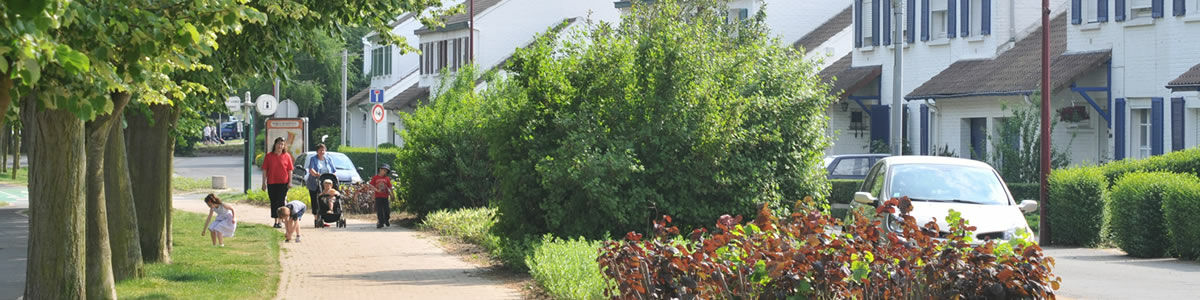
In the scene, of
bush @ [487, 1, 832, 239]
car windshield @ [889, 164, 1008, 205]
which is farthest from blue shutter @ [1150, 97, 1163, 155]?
bush @ [487, 1, 832, 239]

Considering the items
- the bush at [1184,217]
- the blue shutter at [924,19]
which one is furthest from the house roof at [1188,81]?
Result: the blue shutter at [924,19]

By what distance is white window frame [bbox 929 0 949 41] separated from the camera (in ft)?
121

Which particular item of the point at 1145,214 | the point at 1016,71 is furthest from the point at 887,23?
the point at 1145,214

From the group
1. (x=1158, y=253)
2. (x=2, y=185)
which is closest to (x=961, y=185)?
(x=1158, y=253)

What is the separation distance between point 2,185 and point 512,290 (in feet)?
109

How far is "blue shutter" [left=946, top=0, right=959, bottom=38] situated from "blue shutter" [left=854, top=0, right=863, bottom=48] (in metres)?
4.11

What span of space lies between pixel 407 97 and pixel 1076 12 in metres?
33.1

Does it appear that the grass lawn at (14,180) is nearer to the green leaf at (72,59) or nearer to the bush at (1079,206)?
the bush at (1079,206)

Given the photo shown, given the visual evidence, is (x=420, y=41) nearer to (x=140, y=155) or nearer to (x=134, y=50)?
(x=140, y=155)

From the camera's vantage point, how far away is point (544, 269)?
1338 centimetres

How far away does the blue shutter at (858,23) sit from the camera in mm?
40562

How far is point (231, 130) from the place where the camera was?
9525cm

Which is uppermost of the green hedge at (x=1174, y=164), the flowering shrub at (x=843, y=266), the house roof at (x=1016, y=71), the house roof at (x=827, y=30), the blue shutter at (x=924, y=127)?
the house roof at (x=827, y=30)

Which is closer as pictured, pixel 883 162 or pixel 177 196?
pixel 883 162
